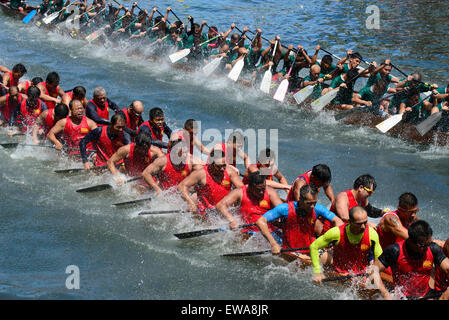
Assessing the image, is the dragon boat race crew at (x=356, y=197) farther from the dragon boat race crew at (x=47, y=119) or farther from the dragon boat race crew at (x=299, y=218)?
the dragon boat race crew at (x=47, y=119)

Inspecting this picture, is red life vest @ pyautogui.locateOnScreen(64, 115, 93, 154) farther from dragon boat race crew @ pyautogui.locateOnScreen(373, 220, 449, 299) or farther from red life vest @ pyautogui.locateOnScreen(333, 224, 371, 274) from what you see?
dragon boat race crew @ pyautogui.locateOnScreen(373, 220, 449, 299)

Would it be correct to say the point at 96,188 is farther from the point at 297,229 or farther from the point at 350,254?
the point at 350,254

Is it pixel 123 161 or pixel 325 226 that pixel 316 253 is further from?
pixel 123 161

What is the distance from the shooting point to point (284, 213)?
6051mm

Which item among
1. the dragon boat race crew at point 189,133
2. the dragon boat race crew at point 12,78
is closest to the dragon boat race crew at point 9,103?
the dragon boat race crew at point 12,78

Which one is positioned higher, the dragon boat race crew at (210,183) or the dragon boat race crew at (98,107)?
the dragon boat race crew at (98,107)

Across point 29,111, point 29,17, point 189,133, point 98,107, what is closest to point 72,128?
point 98,107

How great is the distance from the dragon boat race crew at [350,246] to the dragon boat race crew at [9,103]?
700cm

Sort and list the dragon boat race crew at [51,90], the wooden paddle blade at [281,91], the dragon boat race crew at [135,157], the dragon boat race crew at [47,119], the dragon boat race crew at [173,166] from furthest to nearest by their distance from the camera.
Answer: the wooden paddle blade at [281,91] < the dragon boat race crew at [51,90] < the dragon boat race crew at [47,119] < the dragon boat race crew at [135,157] < the dragon boat race crew at [173,166]

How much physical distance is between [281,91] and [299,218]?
713 cm

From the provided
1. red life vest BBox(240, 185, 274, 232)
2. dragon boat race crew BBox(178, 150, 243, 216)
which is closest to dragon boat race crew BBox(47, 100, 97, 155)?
dragon boat race crew BBox(178, 150, 243, 216)

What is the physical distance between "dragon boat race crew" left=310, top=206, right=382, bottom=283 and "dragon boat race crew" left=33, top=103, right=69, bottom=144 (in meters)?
5.32

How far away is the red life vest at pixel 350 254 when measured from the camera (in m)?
5.58
